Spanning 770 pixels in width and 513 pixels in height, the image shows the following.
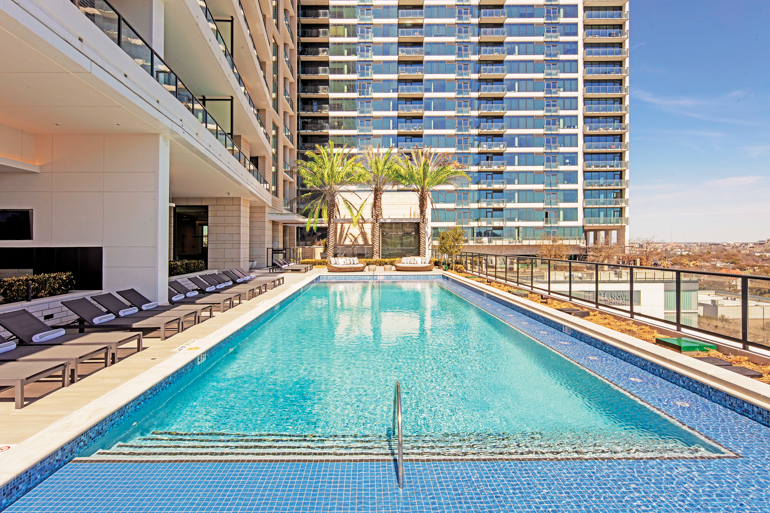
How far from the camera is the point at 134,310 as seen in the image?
7848 mm

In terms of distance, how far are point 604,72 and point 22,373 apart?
5493 cm

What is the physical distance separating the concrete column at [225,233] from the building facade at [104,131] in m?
4.73

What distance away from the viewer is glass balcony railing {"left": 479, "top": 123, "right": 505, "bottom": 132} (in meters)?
44.6

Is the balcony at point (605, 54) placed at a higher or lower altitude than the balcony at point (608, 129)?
higher

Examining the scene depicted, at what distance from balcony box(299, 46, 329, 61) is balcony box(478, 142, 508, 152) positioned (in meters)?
19.5

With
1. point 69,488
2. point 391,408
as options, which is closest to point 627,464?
point 391,408

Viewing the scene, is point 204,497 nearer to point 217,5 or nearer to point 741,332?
point 741,332

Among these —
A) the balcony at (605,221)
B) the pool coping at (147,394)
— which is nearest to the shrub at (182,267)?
the pool coping at (147,394)

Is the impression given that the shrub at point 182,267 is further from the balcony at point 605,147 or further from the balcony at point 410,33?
the balcony at point 605,147

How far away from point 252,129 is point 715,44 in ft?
259

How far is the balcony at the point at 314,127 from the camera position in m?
43.5

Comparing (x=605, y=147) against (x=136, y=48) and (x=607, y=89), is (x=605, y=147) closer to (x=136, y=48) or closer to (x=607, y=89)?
(x=607, y=89)

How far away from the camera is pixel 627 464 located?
11.8 feet

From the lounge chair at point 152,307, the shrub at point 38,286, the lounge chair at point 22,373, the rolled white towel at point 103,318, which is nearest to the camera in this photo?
the lounge chair at point 22,373
